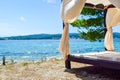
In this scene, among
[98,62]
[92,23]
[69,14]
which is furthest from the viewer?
[92,23]

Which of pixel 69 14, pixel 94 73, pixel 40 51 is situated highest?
pixel 69 14

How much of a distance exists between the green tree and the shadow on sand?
4.46 metres

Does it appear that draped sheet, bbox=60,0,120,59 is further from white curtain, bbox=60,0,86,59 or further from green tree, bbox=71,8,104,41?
green tree, bbox=71,8,104,41

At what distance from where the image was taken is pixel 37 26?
61.2m

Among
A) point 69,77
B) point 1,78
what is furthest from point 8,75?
point 69,77

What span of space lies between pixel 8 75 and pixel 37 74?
77 centimetres

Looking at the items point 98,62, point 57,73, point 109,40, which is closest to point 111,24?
point 109,40

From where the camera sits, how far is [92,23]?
12.6m

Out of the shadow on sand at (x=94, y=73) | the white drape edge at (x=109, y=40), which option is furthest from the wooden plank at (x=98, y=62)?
the white drape edge at (x=109, y=40)

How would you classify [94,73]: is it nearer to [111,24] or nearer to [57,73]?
[57,73]

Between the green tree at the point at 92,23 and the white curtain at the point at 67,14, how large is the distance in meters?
4.69

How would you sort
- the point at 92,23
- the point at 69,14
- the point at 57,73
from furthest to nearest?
1. the point at 92,23
2. the point at 57,73
3. the point at 69,14

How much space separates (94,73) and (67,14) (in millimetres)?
1712

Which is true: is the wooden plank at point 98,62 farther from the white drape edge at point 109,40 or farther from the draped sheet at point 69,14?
the white drape edge at point 109,40
